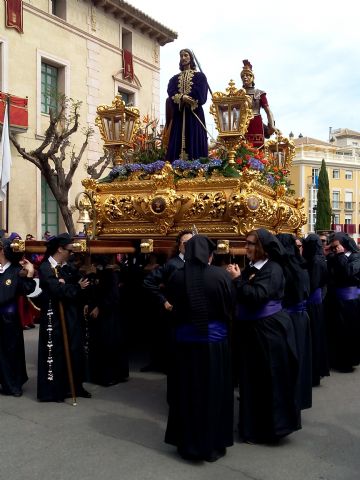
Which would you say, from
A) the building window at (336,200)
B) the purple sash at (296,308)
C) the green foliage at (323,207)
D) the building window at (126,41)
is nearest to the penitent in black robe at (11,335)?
the purple sash at (296,308)

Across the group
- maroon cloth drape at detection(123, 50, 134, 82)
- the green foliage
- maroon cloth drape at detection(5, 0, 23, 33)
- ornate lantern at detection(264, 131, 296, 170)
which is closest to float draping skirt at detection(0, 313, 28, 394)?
ornate lantern at detection(264, 131, 296, 170)

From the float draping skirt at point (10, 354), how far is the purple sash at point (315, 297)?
3411 millimetres

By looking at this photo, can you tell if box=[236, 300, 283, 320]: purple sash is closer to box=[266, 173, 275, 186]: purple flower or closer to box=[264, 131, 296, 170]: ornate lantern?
box=[266, 173, 275, 186]: purple flower

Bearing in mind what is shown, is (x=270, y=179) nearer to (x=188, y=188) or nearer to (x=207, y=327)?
(x=188, y=188)

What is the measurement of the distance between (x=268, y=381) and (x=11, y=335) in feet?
9.34

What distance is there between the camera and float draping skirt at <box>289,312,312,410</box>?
195 inches

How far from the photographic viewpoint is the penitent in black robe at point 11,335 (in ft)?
18.5

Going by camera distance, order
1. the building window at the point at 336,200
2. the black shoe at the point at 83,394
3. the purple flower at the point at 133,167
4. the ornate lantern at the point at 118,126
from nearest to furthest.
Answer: the black shoe at the point at 83,394, the purple flower at the point at 133,167, the ornate lantern at the point at 118,126, the building window at the point at 336,200

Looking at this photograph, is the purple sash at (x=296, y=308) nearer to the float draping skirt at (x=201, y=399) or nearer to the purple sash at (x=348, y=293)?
the float draping skirt at (x=201, y=399)

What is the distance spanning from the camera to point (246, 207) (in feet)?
18.6

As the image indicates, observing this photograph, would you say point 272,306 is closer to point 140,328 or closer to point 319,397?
point 319,397

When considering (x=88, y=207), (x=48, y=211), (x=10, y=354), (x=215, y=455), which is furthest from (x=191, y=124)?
(x=48, y=211)

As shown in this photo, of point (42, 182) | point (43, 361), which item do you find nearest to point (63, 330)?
point (43, 361)

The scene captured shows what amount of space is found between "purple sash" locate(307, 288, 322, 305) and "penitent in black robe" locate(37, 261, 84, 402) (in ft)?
9.18
